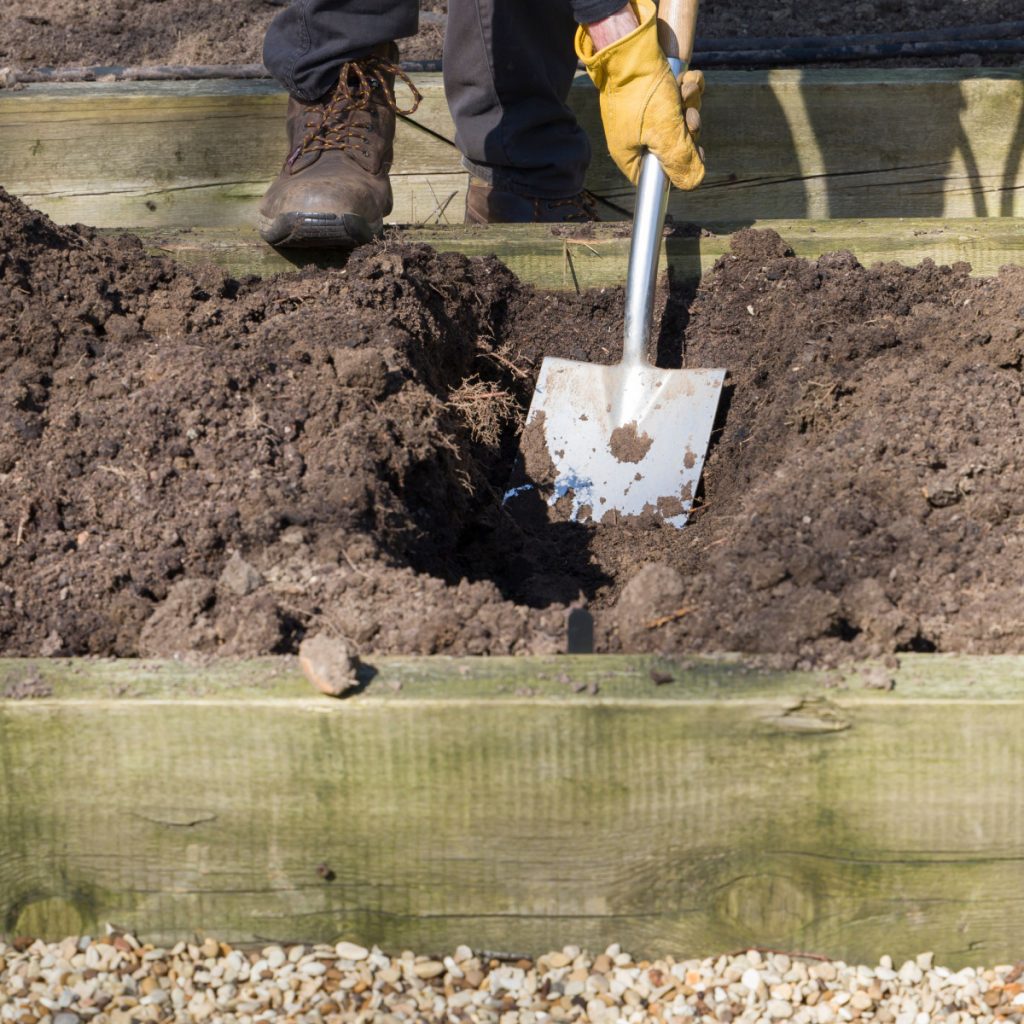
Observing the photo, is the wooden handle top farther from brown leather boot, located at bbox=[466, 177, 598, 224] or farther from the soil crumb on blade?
brown leather boot, located at bbox=[466, 177, 598, 224]

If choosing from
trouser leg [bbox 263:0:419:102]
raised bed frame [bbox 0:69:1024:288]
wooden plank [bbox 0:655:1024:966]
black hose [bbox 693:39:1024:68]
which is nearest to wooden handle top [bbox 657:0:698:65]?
trouser leg [bbox 263:0:419:102]

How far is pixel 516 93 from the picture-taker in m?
3.34

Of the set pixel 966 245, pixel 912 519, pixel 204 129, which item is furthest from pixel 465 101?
pixel 912 519

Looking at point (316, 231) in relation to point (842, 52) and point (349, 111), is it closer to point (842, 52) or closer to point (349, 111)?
point (349, 111)

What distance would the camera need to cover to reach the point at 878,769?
1350 millimetres

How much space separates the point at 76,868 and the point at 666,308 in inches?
67.7

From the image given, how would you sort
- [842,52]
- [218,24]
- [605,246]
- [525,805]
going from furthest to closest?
[218,24] → [842,52] → [605,246] → [525,805]

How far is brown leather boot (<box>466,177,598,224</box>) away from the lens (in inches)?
131

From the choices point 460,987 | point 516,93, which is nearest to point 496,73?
point 516,93

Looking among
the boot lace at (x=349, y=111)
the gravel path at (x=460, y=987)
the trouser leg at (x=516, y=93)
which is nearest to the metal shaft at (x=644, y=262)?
the boot lace at (x=349, y=111)

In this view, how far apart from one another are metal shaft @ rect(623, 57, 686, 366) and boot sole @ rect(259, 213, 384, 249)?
1.91 ft

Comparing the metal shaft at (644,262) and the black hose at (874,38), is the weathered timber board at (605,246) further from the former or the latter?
the black hose at (874,38)

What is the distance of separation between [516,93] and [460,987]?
255 cm

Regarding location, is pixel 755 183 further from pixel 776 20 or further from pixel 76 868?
pixel 76 868
